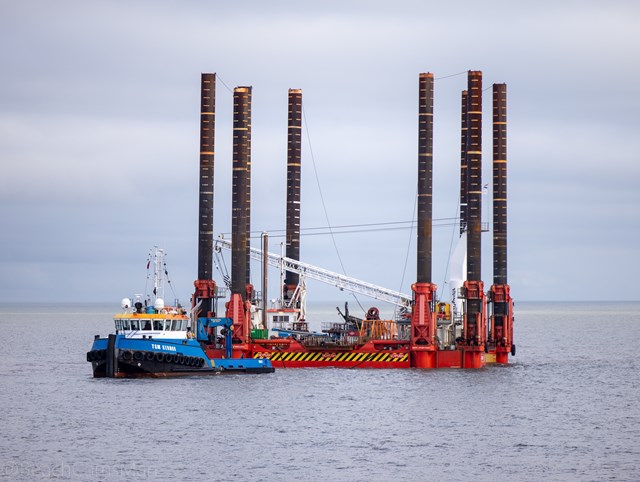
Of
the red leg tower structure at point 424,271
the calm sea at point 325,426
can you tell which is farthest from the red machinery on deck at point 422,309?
the calm sea at point 325,426

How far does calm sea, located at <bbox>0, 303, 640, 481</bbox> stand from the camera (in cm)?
5378

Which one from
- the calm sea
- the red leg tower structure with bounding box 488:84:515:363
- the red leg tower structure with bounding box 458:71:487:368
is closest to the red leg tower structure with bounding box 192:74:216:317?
the calm sea

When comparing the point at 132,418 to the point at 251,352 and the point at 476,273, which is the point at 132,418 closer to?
the point at 251,352

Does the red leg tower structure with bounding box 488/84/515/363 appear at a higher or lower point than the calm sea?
higher

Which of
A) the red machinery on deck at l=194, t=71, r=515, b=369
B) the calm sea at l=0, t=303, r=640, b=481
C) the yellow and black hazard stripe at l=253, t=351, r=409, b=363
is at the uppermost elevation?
the red machinery on deck at l=194, t=71, r=515, b=369

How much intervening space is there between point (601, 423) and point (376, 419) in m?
11.7

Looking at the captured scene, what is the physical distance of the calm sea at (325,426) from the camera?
2117 inches

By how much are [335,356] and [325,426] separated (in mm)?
25732

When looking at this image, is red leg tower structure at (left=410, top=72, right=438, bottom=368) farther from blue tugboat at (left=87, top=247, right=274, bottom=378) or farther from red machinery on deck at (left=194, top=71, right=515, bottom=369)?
blue tugboat at (left=87, top=247, right=274, bottom=378)

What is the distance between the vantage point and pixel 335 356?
3644 inches

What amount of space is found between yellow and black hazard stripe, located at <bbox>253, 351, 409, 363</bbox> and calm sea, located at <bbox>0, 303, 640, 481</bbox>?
1.35 metres

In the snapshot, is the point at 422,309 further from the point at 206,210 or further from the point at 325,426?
the point at 325,426

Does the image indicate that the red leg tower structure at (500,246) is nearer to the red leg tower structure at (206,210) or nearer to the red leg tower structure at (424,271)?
the red leg tower structure at (424,271)

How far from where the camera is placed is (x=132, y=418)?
222ft
